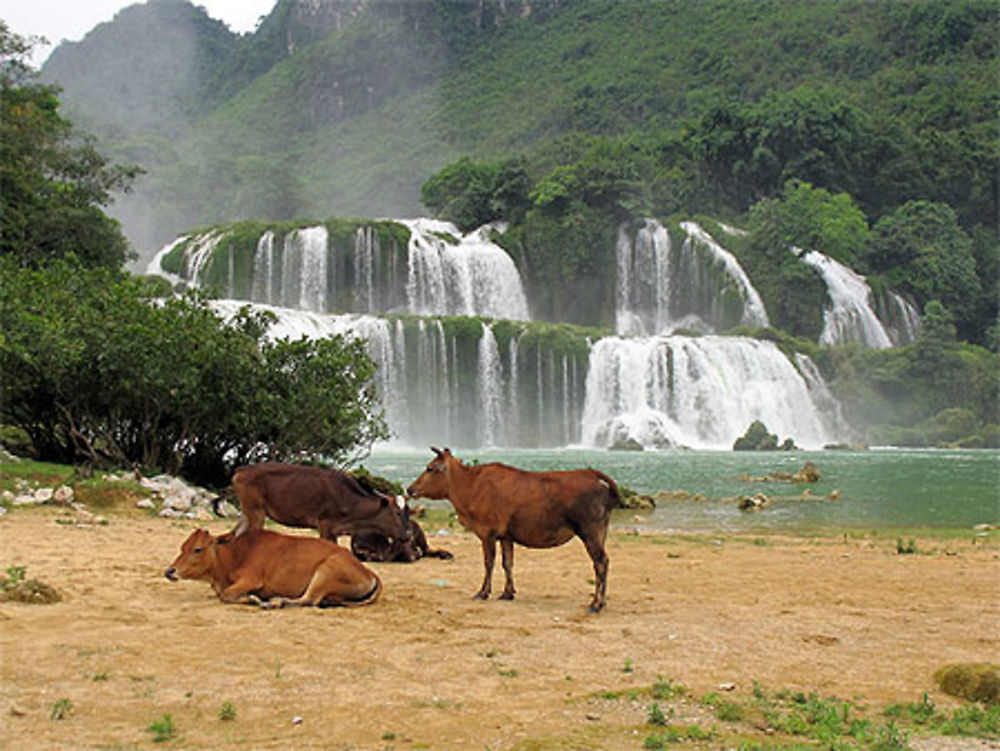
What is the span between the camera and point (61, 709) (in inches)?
187

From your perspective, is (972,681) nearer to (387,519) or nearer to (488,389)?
(387,519)

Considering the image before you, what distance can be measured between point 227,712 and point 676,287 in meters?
60.5

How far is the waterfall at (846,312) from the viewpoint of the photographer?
65.2 metres

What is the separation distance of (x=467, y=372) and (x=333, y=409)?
1106 inches

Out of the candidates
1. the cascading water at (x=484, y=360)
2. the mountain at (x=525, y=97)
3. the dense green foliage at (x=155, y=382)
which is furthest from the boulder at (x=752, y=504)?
the mountain at (x=525, y=97)

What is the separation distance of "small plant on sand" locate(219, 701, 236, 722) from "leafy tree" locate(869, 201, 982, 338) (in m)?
72.8

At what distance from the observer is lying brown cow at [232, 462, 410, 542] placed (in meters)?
8.97

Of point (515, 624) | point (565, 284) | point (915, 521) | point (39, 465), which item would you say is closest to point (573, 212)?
point (565, 284)

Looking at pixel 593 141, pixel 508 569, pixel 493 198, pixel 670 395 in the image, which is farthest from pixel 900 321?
pixel 508 569

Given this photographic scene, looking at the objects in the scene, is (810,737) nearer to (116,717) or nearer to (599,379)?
(116,717)

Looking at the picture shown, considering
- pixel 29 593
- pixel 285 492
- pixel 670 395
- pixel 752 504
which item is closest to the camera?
pixel 29 593

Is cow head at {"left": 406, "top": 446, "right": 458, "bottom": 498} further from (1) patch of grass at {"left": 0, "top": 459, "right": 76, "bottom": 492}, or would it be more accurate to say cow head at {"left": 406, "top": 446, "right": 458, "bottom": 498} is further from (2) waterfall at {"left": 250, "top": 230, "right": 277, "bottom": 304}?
(2) waterfall at {"left": 250, "top": 230, "right": 277, "bottom": 304}

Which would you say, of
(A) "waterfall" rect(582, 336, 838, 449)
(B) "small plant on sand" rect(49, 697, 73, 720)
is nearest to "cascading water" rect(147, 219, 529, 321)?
(A) "waterfall" rect(582, 336, 838, 449)

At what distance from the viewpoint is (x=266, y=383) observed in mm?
17766
